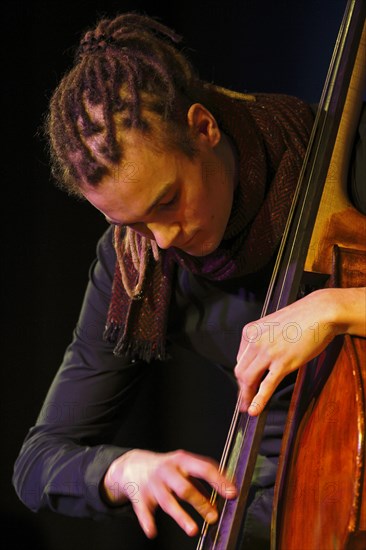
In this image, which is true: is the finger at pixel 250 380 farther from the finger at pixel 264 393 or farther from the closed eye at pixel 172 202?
the closed eye at pixel 172 202

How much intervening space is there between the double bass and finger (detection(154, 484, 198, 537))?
15 mm

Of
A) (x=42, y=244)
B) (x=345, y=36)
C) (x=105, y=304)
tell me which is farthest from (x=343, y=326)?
(x=42, y=244)

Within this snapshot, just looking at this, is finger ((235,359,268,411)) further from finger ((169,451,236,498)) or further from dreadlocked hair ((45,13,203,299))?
dreadlocked hair ((45,13,203,299))

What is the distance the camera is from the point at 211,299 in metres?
1.15

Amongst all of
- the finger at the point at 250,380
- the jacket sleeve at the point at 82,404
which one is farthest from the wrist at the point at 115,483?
the finger at the point at 250,380

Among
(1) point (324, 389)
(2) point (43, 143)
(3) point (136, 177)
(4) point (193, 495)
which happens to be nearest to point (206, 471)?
(4) point (193, 495)

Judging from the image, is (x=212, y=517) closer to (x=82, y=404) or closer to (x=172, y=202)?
(x=172, y=202)

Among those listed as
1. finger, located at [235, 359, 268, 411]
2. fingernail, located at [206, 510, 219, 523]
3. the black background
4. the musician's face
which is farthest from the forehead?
the black background

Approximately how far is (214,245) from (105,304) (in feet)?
1.00

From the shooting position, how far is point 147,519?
832 mm

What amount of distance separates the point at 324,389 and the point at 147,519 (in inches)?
11.1

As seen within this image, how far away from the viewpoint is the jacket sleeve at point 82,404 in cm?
112

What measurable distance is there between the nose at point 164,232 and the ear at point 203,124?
13 cm

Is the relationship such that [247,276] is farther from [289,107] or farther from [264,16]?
[264,16]
